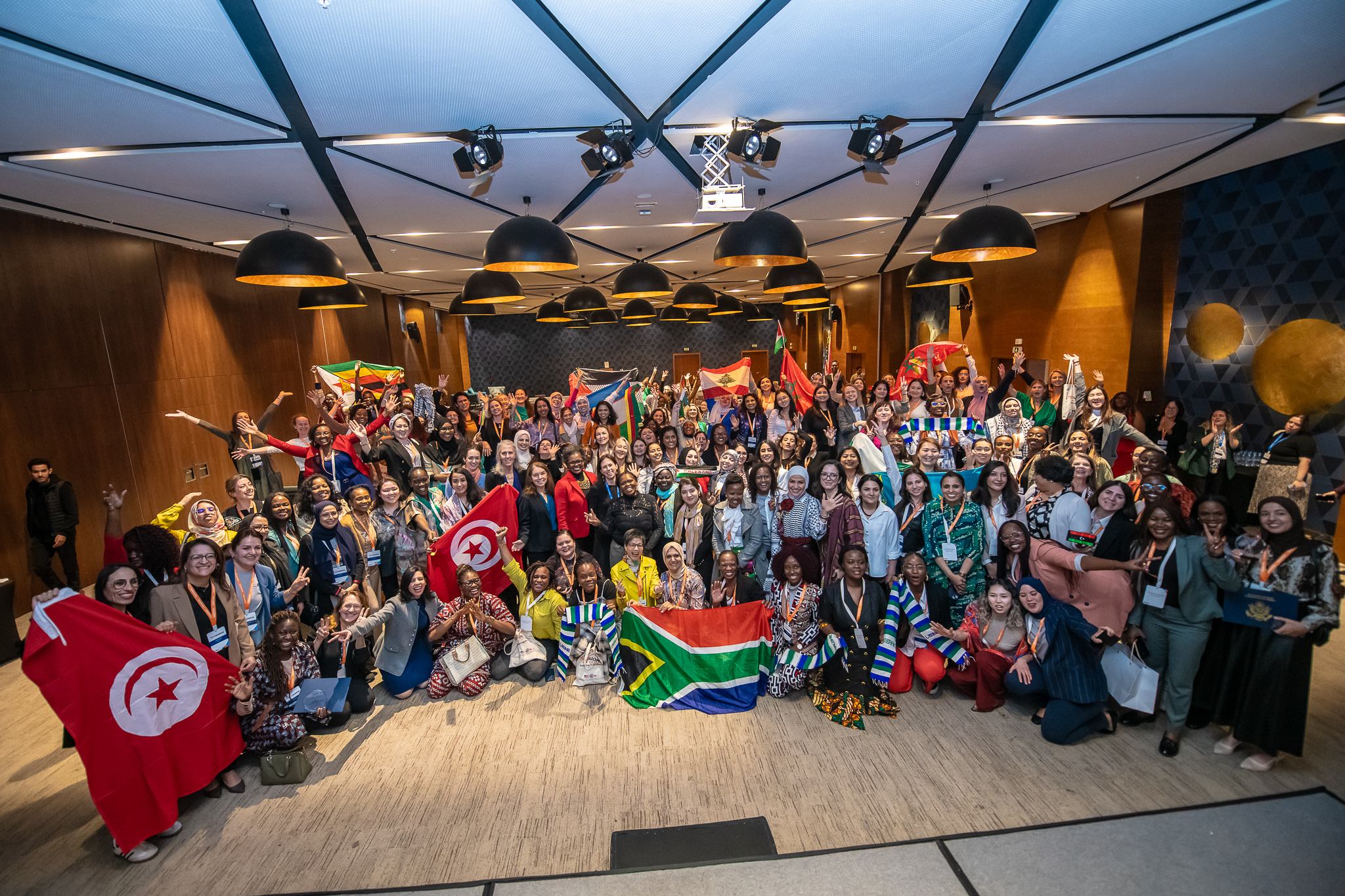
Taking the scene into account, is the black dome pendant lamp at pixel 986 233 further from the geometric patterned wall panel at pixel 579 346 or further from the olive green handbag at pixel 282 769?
the geometric patterned wall panel at pixel 579 346

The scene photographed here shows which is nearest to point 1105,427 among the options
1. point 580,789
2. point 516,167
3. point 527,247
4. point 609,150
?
point 609,150

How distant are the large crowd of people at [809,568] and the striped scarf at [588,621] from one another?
7 centimetres

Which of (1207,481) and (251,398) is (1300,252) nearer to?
(1207,481)

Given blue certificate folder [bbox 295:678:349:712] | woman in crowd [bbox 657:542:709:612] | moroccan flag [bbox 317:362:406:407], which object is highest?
moroccan flag [bbox 317:362:406:407]

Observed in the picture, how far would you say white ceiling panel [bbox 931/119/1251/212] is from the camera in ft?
14.8

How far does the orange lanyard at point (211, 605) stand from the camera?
11.7 ft

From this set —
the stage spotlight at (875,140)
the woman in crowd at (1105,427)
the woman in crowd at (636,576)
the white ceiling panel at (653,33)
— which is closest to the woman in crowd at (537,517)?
the woman in crowd at (636,576)

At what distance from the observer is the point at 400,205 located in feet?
19.4

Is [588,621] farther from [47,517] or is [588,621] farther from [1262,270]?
[1262,270]

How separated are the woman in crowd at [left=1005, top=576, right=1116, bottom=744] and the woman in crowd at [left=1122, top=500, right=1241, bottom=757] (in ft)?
0.83

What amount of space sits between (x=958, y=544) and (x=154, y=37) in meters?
5.30

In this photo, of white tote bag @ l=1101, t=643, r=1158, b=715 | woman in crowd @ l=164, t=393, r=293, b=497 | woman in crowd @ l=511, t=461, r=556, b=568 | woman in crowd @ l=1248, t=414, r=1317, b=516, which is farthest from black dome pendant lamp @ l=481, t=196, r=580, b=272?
woman in crowd @ l=1248, t=414, r=1317, b=516

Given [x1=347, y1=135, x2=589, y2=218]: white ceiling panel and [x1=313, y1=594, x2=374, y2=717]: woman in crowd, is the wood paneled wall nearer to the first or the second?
[x1=313, y1=594, x2=374, y2=717]: woman in crowd

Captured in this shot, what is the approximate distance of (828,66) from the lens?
3398 millimetres
